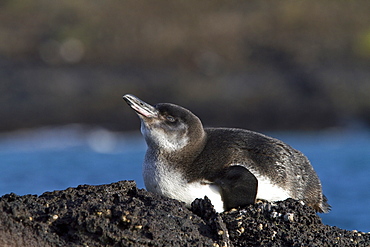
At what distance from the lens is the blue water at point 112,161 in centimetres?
1492

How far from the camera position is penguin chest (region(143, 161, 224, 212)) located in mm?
5953

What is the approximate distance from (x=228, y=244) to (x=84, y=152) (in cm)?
1595

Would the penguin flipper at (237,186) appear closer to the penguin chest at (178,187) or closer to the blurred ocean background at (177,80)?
the penguin chest at (178,187)

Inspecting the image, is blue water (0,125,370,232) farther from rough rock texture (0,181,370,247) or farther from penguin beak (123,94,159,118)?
rough rock texture (0,181,370,247)

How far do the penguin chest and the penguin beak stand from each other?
0.47m

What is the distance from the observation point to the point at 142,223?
14.3ft

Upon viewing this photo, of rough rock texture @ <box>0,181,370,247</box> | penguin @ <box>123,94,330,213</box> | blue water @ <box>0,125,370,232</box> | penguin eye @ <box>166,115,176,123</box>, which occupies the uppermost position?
blue water @ <box>0,125,370,232</box>

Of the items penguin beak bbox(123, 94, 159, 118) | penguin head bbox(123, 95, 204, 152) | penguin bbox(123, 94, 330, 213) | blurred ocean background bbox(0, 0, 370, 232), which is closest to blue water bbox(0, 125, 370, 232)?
blurred ocean background bbox(0, 0, 370, 232)

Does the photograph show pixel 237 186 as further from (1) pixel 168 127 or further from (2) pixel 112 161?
(2) pixel 112 161

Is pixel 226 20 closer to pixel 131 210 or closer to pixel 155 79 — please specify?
pixel 155 79

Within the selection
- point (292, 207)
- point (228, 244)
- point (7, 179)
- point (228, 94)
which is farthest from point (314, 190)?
point (228, 94)

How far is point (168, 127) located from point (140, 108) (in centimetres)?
30

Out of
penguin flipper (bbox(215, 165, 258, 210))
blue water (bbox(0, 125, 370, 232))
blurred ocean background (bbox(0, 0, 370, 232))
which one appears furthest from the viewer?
blurred ocean background (bbox(0, 0, 370, 232))

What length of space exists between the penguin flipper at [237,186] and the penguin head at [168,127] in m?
0.50
